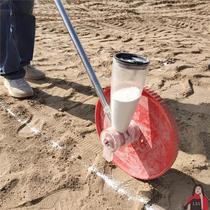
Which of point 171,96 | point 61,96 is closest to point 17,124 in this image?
point 61,96

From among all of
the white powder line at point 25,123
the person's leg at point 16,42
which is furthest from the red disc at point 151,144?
the person's leg at point 16,42

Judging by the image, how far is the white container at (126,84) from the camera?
205cm

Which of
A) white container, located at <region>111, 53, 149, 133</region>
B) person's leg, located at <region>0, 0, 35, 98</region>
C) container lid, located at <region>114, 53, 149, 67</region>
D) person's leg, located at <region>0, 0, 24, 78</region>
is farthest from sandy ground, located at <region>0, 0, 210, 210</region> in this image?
container lid, located at <region>114, 53, 149, 67</region>

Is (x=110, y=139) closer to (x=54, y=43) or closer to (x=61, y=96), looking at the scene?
(x=61, y=96)

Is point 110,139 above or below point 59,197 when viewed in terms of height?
above

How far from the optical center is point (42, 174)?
252 cm

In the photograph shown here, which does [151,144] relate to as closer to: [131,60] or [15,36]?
[131,60]

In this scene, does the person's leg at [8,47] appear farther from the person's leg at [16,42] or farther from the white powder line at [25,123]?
the white powder line at [25,123]

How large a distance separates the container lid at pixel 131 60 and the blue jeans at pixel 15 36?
4.27ft

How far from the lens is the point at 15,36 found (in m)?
3.29

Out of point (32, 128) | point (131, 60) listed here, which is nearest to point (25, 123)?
point (32, 128)

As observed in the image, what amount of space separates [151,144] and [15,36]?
1476 millimetres

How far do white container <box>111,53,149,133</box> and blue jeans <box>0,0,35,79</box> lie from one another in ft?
4.35

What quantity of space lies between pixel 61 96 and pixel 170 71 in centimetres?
108
